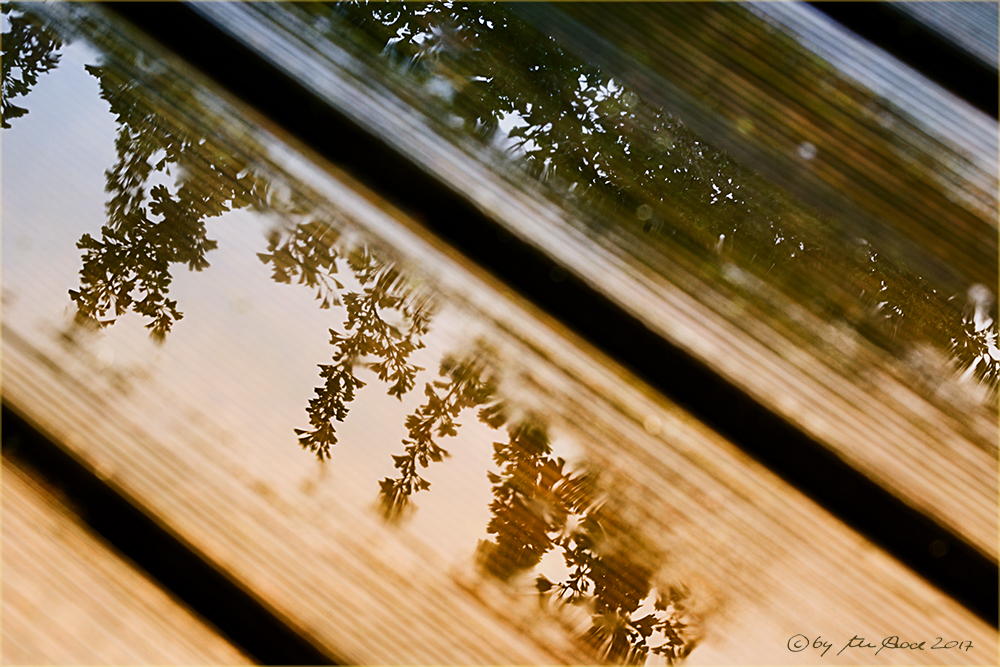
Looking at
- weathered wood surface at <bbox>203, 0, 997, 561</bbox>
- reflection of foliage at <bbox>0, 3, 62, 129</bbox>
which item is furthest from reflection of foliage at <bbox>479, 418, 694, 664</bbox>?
reflection of foliage at <bbox>0, 3, 62, 129</bbox>

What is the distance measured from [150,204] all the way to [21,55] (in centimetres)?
28

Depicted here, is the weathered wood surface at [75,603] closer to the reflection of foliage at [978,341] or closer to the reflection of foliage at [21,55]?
the reflection of foliage at [21,55]

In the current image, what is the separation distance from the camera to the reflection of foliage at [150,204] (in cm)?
63

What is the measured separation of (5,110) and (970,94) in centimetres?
136

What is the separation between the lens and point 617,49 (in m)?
0.72

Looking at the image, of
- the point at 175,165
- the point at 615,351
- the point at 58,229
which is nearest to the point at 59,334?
the point at 58,229

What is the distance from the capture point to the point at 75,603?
1.79 ft

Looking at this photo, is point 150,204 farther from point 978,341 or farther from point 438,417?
point 978,341

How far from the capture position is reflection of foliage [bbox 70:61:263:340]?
63cm

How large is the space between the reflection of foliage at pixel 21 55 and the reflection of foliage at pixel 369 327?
41cm

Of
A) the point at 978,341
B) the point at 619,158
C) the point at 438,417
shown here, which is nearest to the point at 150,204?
the point at 438,417
